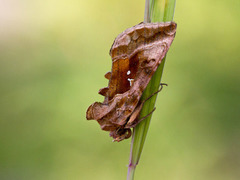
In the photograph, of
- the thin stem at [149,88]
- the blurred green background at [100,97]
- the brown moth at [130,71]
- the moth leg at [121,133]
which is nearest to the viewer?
the thin stem at [149,88]

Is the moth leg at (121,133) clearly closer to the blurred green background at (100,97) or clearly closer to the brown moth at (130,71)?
the brown moth at (130,71)

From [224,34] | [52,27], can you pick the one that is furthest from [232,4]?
[52,27]

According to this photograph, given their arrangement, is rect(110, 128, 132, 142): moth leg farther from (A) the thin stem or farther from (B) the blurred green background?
(B) the blurred green background

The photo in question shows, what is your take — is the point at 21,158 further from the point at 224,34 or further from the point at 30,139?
the point at 224,34

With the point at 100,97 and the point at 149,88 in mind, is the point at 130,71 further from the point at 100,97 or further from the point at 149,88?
the point at 100,97

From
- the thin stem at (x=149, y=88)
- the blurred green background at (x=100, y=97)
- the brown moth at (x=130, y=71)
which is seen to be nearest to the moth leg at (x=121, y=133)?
the brown moth at (x=130, y=71)

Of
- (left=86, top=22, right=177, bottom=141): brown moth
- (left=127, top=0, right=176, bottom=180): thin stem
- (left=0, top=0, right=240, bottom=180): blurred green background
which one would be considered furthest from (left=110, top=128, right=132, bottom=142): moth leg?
(left=0, top=0, right=240, bottom=180): blurred green background
